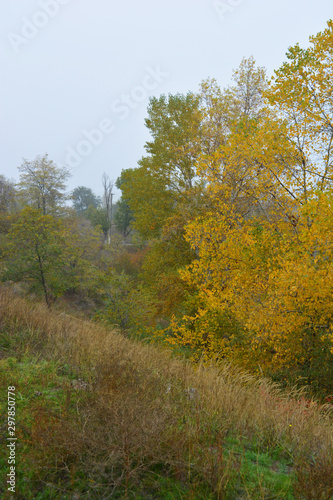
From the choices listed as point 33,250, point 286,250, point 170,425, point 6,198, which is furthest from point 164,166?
point 6,198

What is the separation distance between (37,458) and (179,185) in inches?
604

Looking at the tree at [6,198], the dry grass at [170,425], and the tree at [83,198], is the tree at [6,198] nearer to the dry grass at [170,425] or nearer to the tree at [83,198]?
the dry grass at [170,425]

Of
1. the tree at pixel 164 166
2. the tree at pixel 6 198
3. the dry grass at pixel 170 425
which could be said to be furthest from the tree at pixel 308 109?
the tree at pixel 6 198

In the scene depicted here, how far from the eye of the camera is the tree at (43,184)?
99.5ft

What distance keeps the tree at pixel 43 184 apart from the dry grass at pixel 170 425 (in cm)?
2781

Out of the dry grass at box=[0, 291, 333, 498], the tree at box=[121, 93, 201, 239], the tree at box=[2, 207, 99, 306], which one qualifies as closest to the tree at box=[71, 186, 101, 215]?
the tree at box=[121, 93, 201, 239]

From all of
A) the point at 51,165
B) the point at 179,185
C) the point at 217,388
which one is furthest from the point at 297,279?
the point at 51,165

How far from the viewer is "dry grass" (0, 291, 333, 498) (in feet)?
7.95

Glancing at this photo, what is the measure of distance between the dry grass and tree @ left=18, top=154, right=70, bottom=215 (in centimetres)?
2781

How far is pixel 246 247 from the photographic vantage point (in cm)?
837

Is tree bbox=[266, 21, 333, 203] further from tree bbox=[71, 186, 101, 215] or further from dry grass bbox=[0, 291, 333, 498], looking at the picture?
tree bbox=[71, 186, 101, 215]

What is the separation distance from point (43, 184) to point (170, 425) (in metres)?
32.0

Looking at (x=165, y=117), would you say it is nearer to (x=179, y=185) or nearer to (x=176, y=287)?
(x=179, y=185)

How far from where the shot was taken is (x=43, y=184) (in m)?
31.1
